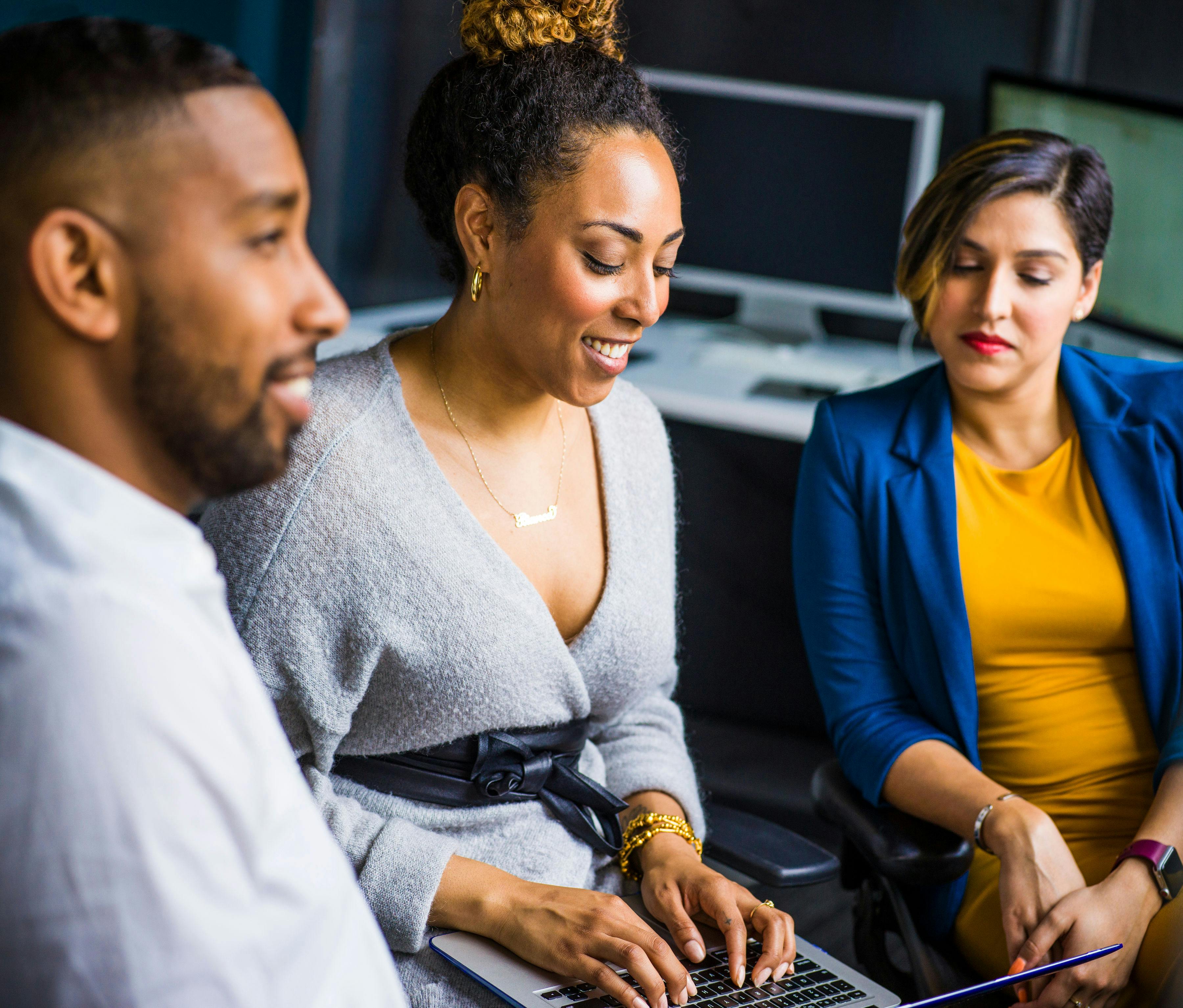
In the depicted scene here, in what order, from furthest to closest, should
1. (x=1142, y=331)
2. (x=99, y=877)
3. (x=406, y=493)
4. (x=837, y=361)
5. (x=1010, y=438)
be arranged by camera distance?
(x=837, y=361) → (x=1142, y=331) → (x=1010, y=438) → (x=406, y=493) → (x=99, y=877)

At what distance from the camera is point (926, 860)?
1265mm

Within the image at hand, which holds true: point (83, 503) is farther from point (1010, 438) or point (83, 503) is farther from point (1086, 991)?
point (1010, 438)

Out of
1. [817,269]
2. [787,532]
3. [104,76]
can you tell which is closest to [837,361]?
[817,269]

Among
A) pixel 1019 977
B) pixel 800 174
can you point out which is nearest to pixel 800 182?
pixel 800 174

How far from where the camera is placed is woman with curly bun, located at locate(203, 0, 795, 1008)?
3.73 feet

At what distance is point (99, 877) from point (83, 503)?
0.57ft

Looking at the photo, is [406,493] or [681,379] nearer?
[406,493]

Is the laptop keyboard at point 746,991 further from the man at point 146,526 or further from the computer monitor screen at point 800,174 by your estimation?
the computer monitor screen at point 800,174

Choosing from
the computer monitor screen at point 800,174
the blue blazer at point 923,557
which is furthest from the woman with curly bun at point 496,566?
the computer monitor screen at point 800,174

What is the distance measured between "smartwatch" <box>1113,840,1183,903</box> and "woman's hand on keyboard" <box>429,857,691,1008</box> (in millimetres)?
434

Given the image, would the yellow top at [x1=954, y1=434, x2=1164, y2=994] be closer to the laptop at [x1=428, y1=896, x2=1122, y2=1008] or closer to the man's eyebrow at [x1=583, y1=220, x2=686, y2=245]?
the laptop at [x1=428, y1=896, x2=1122, y2=1008]

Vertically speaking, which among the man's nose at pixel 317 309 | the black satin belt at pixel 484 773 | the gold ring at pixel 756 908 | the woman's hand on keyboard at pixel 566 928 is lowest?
the gold ring at pixel 756 908

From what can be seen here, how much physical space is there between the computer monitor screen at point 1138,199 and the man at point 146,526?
2023 millimetres

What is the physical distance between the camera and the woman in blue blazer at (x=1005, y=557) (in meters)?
1.42
